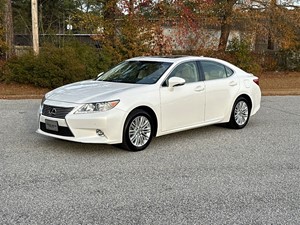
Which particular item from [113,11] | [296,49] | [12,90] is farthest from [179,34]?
[296,49]

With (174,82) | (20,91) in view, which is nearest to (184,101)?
(174,82)

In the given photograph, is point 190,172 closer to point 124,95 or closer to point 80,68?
point 124,95

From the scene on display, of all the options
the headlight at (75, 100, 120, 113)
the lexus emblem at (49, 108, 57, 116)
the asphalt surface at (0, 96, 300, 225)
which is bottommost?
the asphalt surface at (0, 96, 300, 225)

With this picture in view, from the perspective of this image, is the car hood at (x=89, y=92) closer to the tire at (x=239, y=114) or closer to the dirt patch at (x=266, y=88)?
the tire at (x=239, y=114)

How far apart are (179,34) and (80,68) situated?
4613 millimetres

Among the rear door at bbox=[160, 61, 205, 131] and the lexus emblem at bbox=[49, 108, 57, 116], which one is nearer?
the lexus emblem at bbox=[49, 108, 57, 116]

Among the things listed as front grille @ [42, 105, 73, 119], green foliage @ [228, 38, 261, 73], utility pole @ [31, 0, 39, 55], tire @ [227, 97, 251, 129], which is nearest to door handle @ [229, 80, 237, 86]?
tire @ [227, 97, 251, 129]

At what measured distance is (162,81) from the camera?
19.5 ft

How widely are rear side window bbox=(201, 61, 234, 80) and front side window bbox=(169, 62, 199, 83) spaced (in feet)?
0.80

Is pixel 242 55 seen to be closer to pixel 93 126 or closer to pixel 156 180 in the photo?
pixel 93 126

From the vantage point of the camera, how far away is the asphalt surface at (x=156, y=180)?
3502mm

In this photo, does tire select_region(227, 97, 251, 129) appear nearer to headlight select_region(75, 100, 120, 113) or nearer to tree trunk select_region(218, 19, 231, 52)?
headlight select_region(75, 100, 120, 113)

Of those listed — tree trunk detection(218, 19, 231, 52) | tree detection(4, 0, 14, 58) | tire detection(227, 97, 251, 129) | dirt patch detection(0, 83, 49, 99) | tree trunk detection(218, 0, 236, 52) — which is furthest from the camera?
tree trunk detection(218, 19, 231, 52)

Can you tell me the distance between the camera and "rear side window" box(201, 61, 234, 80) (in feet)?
22.2
